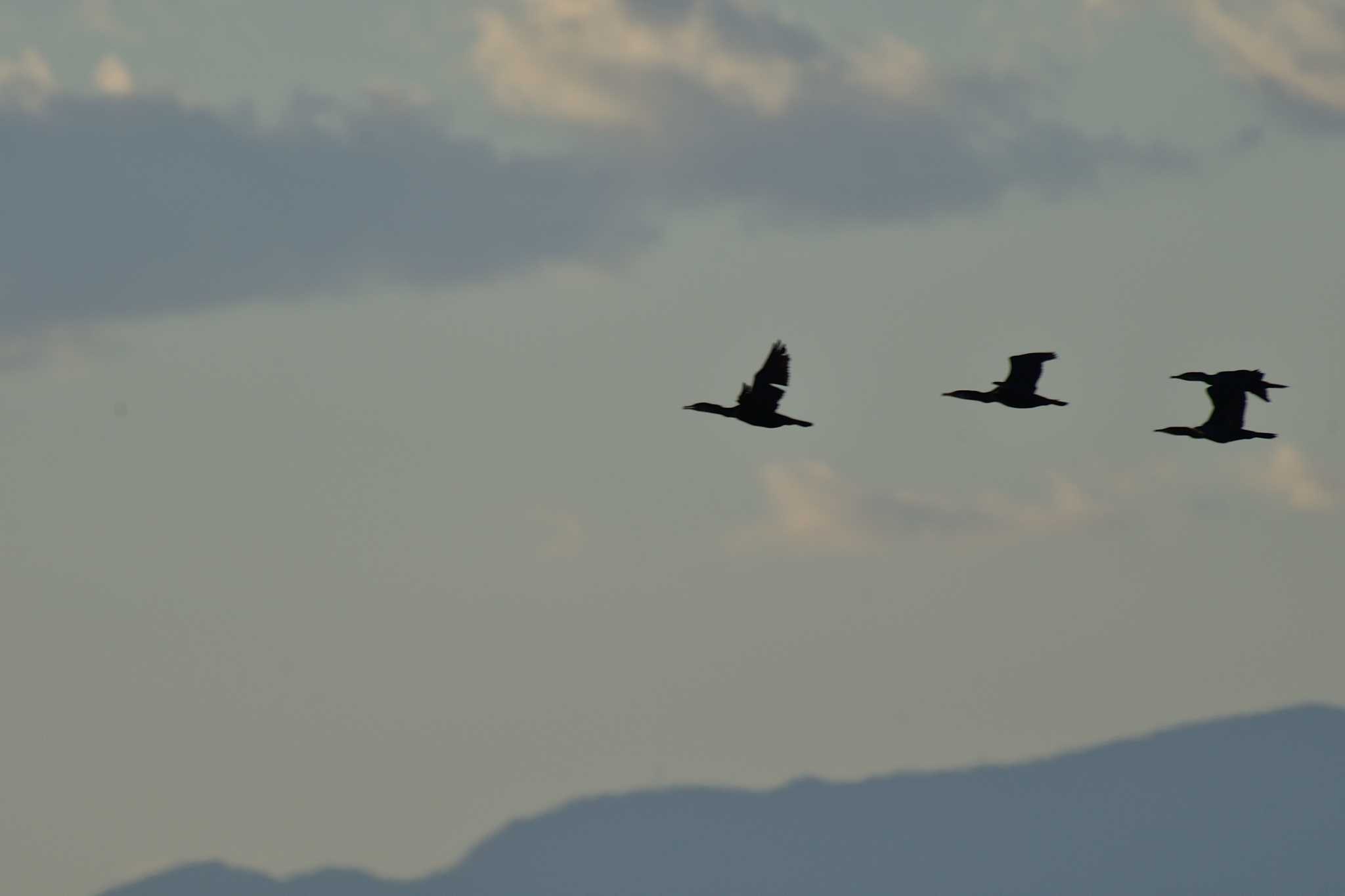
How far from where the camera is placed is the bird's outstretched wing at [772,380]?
11119cm

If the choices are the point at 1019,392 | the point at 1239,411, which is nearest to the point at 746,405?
the point at 1019,392

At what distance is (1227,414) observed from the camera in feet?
372

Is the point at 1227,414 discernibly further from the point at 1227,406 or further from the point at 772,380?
the point at 772,380

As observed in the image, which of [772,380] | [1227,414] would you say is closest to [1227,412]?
[1227,414]

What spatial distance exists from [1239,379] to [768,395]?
16.0 meters

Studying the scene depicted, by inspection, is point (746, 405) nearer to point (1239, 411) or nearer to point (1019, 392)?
point (1019, 392)

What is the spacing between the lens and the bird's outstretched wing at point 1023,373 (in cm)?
11500

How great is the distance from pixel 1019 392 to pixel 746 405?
10.1 meters

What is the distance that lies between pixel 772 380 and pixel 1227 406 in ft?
52.3

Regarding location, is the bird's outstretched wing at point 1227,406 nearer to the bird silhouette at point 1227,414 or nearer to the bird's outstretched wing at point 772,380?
the bird silhouette at point 1227,414

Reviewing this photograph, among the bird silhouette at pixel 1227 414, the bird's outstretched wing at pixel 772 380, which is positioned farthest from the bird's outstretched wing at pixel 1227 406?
the bird's outstretched wing at pixel 772 380

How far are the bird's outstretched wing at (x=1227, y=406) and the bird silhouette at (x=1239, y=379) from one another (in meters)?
0.25

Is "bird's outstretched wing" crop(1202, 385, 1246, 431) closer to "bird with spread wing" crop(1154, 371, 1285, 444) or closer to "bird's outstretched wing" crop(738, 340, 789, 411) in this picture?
"bird with spread wing" crop(1154, 371, 1285, 444)

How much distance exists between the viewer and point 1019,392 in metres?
115
